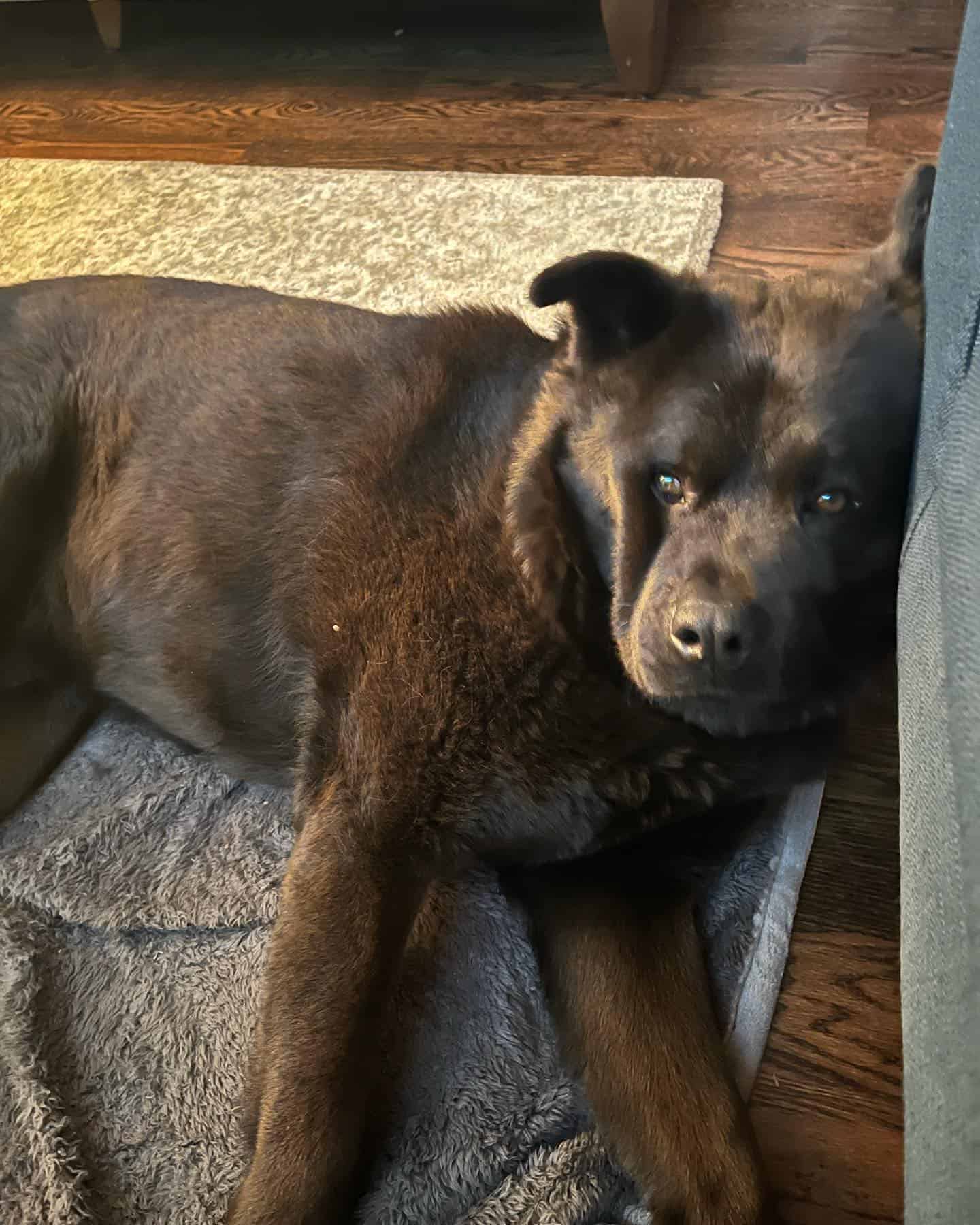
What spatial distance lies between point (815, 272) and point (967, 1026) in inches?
35.9

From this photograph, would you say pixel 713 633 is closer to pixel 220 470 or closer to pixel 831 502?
pixel 831 502

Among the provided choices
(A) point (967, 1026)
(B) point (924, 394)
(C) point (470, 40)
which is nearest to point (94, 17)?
(C) point (470, 40)

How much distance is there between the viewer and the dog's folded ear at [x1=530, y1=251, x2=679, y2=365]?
114 cm

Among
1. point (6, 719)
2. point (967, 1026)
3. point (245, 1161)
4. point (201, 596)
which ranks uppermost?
point (967, 1026)

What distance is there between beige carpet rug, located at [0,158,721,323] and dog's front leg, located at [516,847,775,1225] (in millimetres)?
1254

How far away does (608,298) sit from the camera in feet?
3.93

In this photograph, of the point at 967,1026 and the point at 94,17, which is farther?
the point at 94,17

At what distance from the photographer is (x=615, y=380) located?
4.06 ft

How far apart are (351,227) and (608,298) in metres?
1.60

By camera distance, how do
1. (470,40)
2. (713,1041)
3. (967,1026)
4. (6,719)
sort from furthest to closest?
→ 1. (470,40)
2. (6,719)
3. (713,1041)
4. (967,1026)

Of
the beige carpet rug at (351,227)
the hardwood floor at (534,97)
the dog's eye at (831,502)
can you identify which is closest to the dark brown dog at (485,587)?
the dog's eye at (831,502)

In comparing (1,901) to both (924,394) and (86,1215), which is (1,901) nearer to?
(86,1215)

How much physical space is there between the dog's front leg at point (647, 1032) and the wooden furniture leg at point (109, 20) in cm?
325

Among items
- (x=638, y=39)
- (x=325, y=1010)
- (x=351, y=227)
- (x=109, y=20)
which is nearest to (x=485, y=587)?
(x=325, y=1010)
